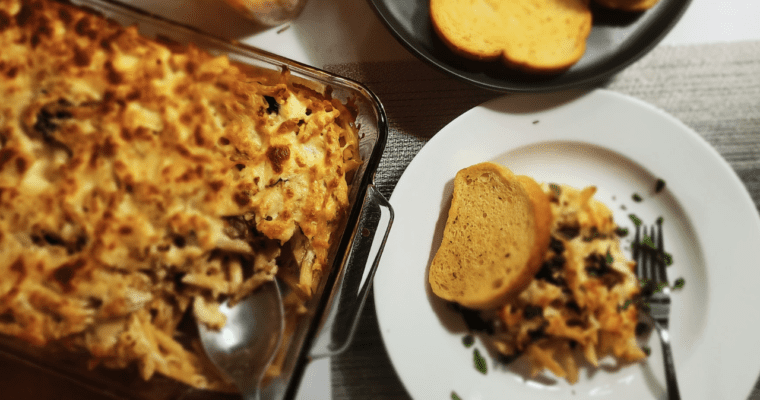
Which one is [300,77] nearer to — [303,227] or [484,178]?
[303,227]

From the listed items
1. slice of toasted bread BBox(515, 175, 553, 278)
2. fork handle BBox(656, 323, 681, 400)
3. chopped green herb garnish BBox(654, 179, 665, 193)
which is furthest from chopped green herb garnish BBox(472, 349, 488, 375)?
chopped green herb garnish BBox(654, 179, 665, 193)

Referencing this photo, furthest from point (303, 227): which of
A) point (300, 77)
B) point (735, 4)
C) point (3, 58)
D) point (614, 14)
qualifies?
point (735, 4)

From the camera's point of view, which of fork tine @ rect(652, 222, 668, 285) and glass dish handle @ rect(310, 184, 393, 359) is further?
fork tine @ rect(652, 222, 668, 285)

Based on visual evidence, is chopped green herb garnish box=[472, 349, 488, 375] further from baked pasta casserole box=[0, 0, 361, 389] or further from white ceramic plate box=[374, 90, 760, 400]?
baked pasta casserole box=[0, 0, 361, 389]

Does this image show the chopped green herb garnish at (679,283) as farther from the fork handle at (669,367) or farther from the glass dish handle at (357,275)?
the glass dish handle at (357,275)

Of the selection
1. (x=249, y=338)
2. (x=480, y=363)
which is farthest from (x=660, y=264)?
(x=249, y=338)

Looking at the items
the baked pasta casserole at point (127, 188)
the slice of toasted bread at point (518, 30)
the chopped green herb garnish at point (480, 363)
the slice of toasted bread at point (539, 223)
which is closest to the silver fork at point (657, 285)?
the slice of toasted bread at point (539, 223)
